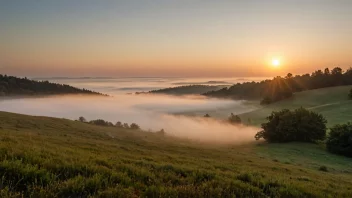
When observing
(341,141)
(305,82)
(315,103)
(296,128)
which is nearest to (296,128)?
(296,128)

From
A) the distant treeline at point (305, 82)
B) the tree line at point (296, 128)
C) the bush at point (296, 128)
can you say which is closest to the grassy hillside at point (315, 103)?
the distant treeline at point (305, 82)

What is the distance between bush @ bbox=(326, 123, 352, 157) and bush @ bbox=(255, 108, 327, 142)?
7279 mm

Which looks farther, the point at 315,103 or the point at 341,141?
the point at 315,103

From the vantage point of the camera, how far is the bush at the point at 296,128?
6569cm

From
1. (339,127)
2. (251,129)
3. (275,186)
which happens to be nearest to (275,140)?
(339,127)

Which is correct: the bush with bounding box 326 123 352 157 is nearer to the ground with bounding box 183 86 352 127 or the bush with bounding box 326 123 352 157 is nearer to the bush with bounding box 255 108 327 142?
the bush with bounding box 255 108 327 142

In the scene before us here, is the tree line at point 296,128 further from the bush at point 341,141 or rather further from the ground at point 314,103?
the ground at point 314,103

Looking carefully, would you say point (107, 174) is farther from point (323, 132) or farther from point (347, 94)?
point (347, 94)

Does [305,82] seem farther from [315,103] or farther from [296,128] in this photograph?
[296,128]

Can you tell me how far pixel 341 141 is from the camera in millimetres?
54938

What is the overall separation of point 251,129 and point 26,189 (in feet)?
333

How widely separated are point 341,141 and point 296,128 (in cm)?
1200

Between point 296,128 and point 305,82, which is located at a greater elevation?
point 305,82

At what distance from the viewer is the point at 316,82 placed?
18938cm
